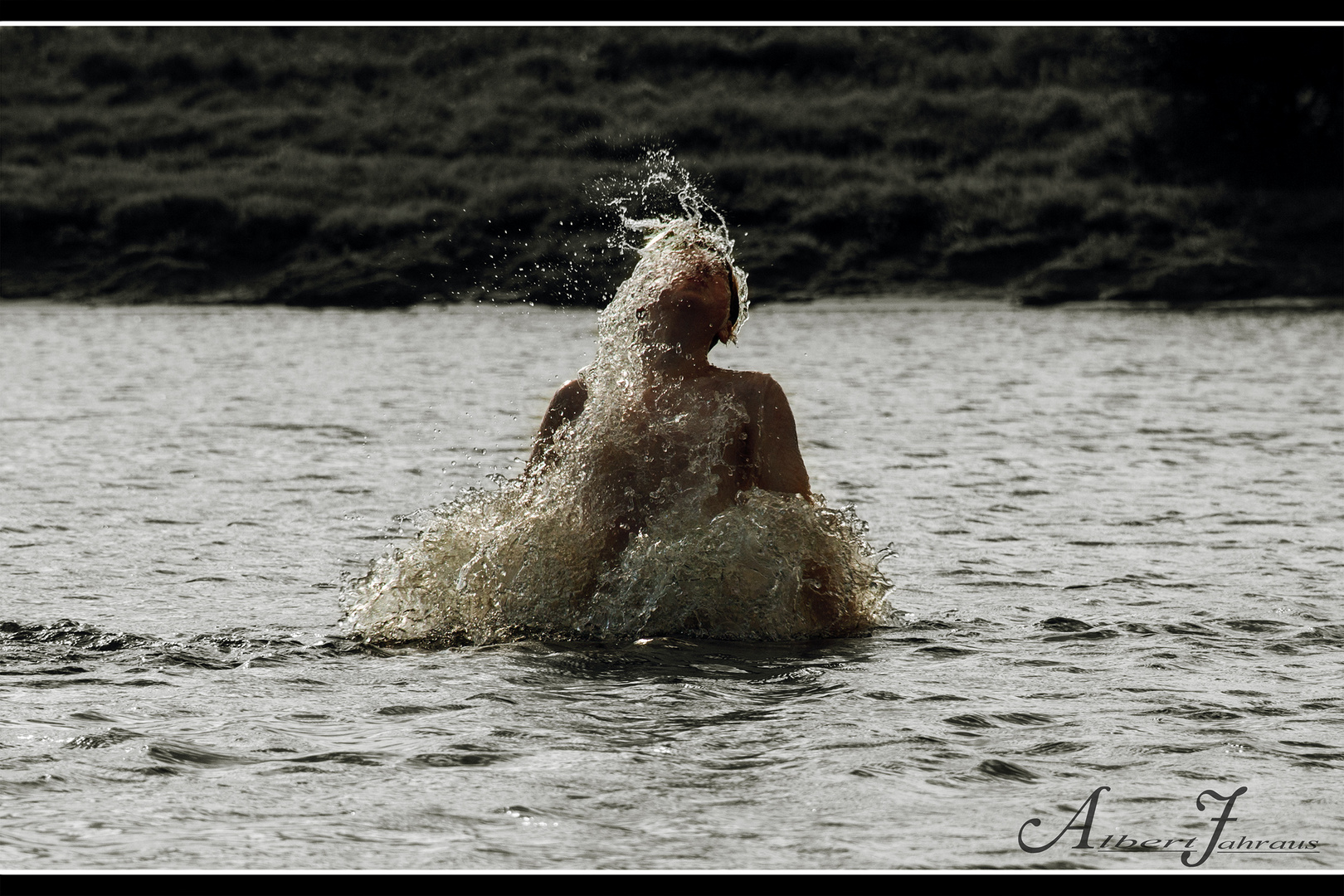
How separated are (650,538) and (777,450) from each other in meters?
0.54

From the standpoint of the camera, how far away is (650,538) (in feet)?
21.7

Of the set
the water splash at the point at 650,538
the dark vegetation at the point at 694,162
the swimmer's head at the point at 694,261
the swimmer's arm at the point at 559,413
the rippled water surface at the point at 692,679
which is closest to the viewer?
the rippled water surface at the point at 692,679

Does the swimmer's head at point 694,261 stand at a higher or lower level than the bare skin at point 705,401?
higher

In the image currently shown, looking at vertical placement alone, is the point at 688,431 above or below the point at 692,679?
above

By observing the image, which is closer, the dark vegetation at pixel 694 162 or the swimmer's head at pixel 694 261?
the swimmer's head at pixel 694 261

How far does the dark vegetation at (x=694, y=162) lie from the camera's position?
3070cm

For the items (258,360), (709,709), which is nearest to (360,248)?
(258,360)

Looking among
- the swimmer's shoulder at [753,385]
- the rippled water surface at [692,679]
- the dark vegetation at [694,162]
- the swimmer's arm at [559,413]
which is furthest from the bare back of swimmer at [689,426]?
the dark vegetation at [694,162]

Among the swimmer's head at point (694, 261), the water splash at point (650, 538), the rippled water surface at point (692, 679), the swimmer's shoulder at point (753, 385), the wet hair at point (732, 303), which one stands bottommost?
the rippled water surface at point (692, 679)

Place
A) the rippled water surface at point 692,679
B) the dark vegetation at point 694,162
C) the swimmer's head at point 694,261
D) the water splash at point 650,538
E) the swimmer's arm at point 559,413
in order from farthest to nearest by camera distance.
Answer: the dark vegetation at point 694,162 < the swimmer's arm at point 559,413 < the swimmer's head at point 694,261 < the water splash at point 650,538 < the rippled water surface at point 692,679

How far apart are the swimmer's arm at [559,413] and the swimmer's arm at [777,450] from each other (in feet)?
2.25

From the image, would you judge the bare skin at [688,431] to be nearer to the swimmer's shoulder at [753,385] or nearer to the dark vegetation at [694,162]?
the swimmer's shoulder at [753,385]

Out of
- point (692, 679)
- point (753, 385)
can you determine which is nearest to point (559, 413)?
point (753, 385)

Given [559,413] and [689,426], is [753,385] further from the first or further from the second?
[559,413]
